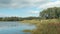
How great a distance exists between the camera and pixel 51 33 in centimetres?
1339

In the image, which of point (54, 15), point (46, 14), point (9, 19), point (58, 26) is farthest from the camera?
point (9, 19)

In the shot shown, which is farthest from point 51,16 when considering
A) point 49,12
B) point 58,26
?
point 58,26

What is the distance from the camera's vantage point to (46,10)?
263 feet

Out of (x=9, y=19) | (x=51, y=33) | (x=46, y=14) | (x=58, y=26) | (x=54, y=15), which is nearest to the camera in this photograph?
(x=51, y=33)

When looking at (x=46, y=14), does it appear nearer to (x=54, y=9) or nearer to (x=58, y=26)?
A: (x=54, y=9)

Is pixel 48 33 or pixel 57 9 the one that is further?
pixel 57 9

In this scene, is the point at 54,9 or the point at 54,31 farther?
the point at 54,9

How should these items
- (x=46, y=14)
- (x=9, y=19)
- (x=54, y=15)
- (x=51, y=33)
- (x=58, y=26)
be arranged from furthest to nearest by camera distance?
(x=9, y=19) < (x=46, y=14) < (x=54, y=15) < (x=58, y=26) < (x=51, y=33)

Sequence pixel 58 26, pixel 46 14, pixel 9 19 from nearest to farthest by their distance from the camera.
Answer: pixel 58 26 → pixel 46 14 → pixel 9 19

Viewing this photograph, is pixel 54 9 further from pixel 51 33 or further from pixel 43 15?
pixel 51 33

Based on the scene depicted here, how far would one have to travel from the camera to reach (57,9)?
248 feet

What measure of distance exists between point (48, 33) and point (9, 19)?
12458cm

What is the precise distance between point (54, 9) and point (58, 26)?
205 feet

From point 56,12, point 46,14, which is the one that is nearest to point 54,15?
point 56,12
